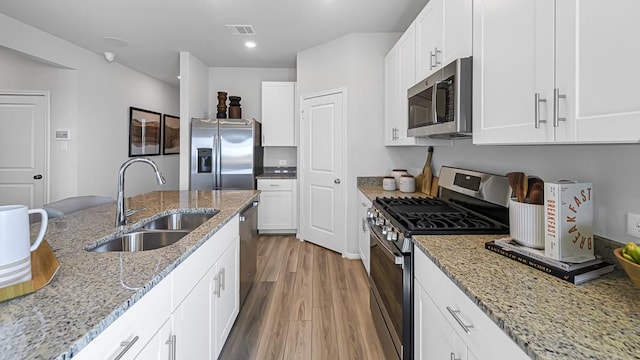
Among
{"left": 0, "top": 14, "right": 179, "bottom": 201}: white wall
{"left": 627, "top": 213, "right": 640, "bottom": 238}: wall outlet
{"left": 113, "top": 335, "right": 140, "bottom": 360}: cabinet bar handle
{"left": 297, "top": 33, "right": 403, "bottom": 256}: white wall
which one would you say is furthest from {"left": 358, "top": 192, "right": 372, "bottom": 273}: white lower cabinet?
{"left": 0, "top": 14, "right": 179, "bottom": 201}: white wall

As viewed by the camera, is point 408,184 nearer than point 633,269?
No

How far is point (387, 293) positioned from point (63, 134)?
481 centimetres

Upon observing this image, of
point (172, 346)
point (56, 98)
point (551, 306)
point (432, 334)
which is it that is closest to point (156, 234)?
point (172, 346)

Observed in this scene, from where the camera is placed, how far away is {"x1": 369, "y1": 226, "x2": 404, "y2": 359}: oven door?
1.60 metres

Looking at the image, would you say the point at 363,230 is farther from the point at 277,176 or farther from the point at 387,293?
the point at 277,176

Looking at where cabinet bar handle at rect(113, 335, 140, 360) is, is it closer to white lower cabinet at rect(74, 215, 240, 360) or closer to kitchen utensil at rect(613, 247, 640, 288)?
white lower cabinet at rect(74, 215, 240, 360)

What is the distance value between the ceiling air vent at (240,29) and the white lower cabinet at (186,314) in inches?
96.6

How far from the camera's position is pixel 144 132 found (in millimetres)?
5961

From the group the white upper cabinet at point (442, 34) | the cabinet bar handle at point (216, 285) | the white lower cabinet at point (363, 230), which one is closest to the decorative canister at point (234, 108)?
the white lower cabinet at point (363, 230)

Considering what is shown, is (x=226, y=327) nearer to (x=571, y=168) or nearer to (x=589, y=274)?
(x=589, y=274)

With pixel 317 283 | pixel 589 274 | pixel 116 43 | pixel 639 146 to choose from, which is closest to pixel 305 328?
pixel 317 283

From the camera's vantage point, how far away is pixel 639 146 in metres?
1.05

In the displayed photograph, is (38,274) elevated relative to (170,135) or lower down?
lower down

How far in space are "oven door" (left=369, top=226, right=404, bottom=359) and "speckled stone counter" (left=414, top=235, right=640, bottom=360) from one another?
45cm
